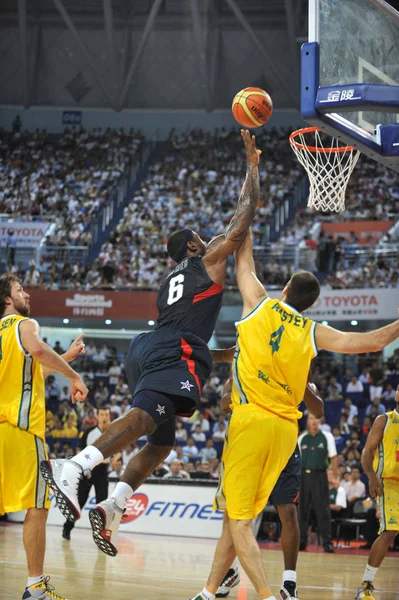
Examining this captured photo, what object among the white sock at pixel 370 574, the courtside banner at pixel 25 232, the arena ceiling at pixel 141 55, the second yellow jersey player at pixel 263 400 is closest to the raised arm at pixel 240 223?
the second yellow jersey player at pixel 263 400

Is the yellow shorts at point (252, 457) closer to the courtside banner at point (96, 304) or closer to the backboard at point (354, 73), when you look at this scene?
the backboard at point (354, 73)

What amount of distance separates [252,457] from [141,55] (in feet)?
102

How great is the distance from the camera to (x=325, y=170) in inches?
408

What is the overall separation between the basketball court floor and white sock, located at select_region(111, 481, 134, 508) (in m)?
1.60

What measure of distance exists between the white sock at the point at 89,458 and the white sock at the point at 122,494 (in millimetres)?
341

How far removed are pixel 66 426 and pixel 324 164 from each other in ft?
43.7

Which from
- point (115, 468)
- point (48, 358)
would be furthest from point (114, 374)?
point (48, 358)

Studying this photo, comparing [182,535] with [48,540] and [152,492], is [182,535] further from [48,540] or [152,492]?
[48,540]

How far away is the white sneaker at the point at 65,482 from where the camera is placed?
530cm

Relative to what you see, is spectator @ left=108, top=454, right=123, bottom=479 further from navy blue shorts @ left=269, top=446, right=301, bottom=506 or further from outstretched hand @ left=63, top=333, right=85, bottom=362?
outstretched hand @ left=63, top=333, right=85, bottom=362

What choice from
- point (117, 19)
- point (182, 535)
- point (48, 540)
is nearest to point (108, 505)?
point (48, 540)

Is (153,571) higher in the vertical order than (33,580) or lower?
lower

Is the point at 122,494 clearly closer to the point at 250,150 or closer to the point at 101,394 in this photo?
the point at 250,150

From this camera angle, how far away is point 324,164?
10.4m
